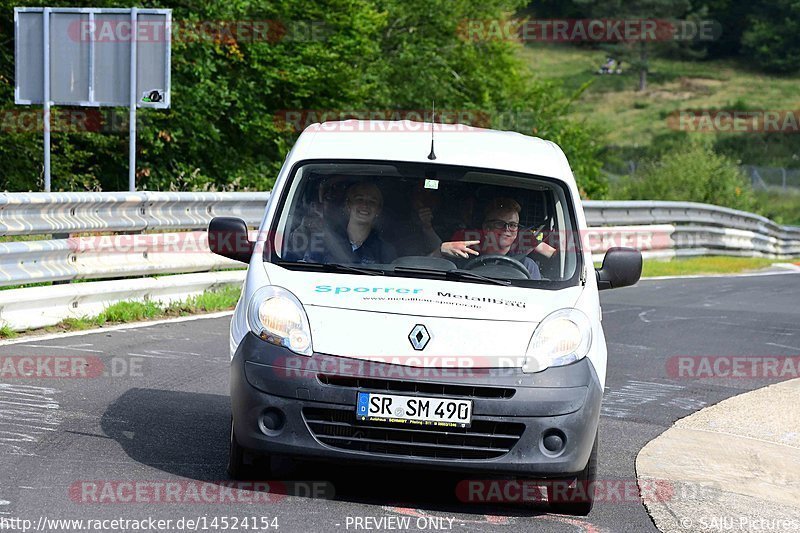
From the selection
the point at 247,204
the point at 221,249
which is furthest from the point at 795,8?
the point at 221,249

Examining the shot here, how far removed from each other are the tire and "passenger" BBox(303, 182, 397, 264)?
141 centimetres

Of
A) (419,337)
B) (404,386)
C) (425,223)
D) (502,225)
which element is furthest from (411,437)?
(502,225)

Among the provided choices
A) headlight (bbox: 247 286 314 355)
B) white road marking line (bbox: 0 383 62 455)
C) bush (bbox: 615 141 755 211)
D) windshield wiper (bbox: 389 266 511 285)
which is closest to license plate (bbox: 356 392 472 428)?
headlight (bbox: 247 286 314 355)

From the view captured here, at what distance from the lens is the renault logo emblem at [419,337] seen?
580 cm

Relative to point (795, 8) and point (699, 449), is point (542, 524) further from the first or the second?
point (795, 8)

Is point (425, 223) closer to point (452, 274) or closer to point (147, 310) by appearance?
point (452, 274)

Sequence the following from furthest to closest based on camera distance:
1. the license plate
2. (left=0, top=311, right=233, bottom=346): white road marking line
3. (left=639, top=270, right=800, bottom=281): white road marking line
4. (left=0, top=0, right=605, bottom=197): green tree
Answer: (left=0, top=0, right=605, bottom=197): green tree
(left=639, top=270, right=800, bottom=281): white road marking line
(left=0, top=311, right=233, bottom=346): white road marking line
the license plate

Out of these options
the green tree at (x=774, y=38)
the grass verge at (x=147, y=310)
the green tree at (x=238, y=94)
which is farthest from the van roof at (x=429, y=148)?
the green tree at (x=774, y=38)

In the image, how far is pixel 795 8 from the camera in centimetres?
10612

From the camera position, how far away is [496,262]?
6.59 meters

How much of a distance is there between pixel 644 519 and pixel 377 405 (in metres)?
1.37

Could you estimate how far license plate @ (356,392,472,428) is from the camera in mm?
5688

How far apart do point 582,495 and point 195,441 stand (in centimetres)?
212

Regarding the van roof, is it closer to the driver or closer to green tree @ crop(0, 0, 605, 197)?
the driver
